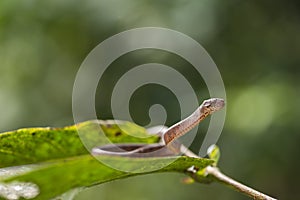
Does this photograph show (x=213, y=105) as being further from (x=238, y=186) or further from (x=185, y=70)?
(x=185, y=70)

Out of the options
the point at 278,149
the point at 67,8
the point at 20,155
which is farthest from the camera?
the point at 67,8

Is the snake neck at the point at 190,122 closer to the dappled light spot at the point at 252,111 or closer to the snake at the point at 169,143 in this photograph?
the snake at the point at 169,143

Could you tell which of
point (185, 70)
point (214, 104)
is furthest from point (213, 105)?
point (185, 70)

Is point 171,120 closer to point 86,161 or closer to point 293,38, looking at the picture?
point 293,38

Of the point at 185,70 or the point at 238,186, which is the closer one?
the point at 238,186

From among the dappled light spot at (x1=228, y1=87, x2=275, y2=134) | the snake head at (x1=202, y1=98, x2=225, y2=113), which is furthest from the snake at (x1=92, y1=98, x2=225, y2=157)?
the dappled light spot at (x1=228, y1=87, x2=275, y2=134)

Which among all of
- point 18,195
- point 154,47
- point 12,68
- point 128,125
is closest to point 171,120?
point 154,47
